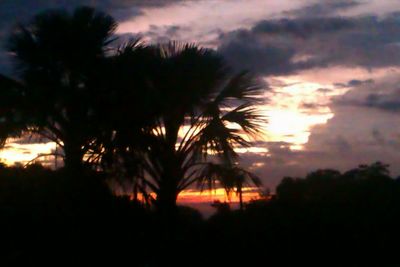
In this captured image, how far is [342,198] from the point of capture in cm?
1565

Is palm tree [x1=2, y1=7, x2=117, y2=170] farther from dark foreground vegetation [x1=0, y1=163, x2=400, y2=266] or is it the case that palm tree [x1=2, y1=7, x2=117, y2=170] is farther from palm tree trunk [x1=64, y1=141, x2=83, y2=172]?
dark foreground vegetation [x1=0, y1=163, x2=400, y2=266]

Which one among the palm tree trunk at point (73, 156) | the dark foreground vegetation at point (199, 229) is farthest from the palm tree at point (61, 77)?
the dark foreground vegetation at point (199, 229)

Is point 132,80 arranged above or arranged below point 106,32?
below

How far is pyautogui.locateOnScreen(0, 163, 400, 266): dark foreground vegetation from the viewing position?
13.9 m

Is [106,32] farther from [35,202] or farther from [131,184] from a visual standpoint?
[35,202]

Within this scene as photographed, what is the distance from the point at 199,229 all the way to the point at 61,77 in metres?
6.00

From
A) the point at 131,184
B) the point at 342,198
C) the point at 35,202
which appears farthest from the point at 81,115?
the point at 342,198

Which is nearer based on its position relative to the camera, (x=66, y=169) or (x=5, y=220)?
(x=5, y=220)

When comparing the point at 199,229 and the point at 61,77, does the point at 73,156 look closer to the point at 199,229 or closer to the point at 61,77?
the point at 61,77

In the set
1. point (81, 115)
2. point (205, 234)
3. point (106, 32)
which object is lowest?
point (205, 234)

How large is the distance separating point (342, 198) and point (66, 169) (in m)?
6.88

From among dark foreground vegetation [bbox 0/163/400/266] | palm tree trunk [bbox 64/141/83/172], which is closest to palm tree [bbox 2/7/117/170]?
palm tree trunk [bbox 64/141/83/172]

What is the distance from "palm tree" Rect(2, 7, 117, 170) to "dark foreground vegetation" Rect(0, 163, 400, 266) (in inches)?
91.6

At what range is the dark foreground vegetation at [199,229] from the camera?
1390 centimetres
